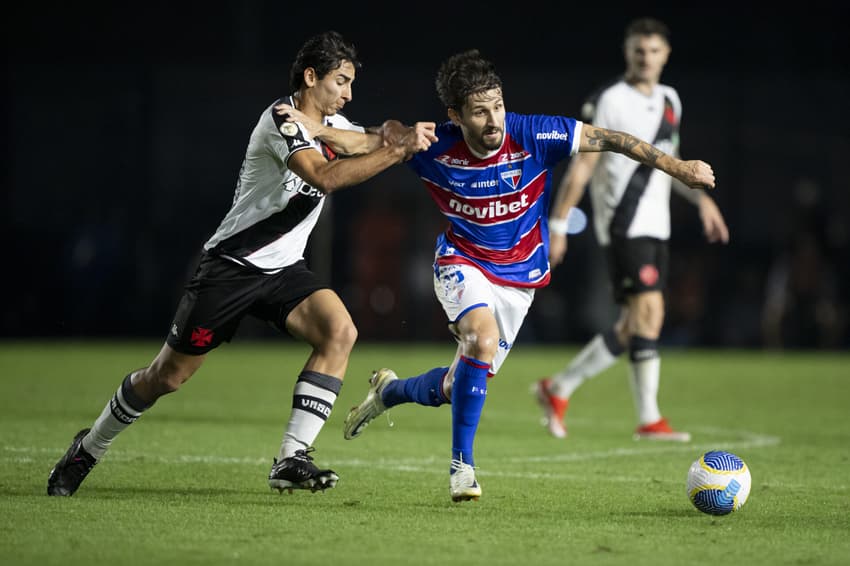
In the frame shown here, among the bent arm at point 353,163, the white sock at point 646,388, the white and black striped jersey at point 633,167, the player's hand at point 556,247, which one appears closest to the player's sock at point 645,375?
the white sock at point 646,388

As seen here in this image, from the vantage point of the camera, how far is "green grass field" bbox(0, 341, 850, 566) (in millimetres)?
4871

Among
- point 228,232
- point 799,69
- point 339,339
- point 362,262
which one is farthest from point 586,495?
point 799,69

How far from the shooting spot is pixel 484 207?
6527 millimetres

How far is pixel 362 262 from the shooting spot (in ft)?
63.2

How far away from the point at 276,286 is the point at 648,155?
5.86 feet

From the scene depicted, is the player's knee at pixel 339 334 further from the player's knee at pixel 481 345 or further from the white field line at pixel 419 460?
the white field line at pixel 419 460

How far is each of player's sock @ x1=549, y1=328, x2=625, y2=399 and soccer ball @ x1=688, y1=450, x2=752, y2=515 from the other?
355cm

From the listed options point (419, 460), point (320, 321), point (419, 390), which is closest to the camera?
point (320, 321)

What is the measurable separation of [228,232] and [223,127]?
43.2 ft

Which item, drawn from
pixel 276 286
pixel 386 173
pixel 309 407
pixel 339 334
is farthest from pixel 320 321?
pixel 386 173

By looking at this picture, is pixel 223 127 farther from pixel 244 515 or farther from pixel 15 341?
pixel 244 515

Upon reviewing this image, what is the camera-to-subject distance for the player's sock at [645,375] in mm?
9125

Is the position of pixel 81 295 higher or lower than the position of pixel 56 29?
lower

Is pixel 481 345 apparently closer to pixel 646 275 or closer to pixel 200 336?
pixel 200 336
